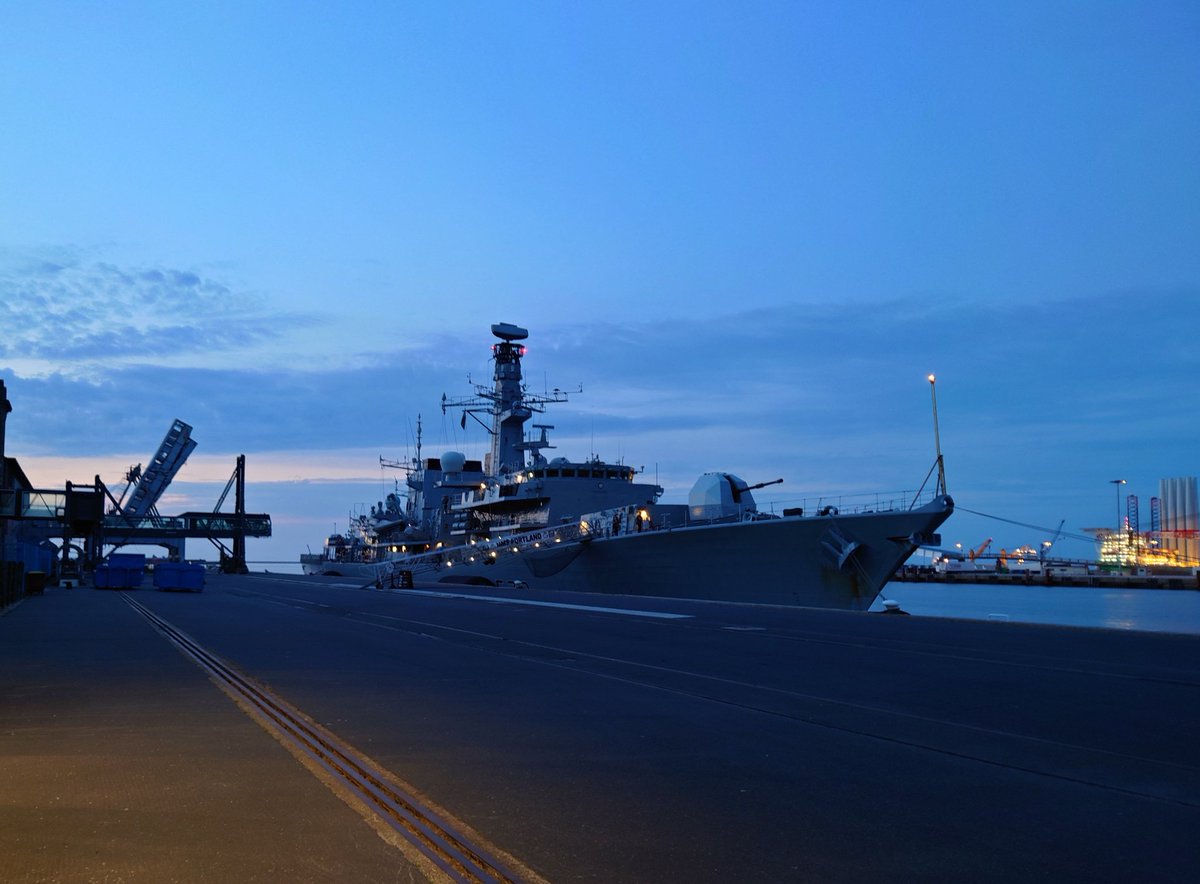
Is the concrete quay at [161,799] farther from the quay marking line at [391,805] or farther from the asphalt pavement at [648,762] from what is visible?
the quay marking line at [391,805]

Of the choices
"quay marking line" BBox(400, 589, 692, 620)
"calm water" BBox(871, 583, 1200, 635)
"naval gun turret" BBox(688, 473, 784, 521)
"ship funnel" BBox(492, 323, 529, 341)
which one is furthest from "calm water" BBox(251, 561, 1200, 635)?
"ship funnel" BBox(492, 323, 529, 341)

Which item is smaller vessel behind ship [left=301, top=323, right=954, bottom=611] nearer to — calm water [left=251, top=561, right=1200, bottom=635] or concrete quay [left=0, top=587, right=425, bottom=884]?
calm water [left=251, top=561, right=1200, bottom=635]

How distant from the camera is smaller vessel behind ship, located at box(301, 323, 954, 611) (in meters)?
34.2

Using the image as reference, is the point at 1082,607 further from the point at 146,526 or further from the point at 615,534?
the point at 146,526

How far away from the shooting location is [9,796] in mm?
6176

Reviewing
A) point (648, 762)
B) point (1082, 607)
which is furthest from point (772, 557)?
point (1082, 607)

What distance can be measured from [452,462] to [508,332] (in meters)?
12.8

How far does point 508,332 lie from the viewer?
66750mm

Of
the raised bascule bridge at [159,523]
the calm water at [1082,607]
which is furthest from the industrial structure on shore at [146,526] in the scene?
the calm water at [1082,607]

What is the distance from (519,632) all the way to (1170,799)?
598 inches

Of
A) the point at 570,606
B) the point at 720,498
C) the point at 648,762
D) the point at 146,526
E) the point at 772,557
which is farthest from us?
the point at 146,526

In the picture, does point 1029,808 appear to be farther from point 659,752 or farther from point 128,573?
point 128,573

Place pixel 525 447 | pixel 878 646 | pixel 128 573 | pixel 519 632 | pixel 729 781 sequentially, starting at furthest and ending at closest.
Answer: pixel 525 447, pixel 128 573, pixel 519 632, pixel 878 646, pixel 729 781

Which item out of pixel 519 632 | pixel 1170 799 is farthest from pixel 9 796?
pixel 519 632
